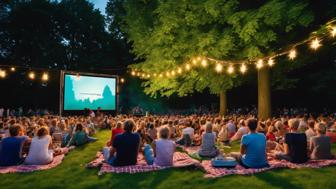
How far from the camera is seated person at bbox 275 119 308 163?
7539 millimetres

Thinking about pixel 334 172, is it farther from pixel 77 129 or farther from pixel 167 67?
pixel 167 67

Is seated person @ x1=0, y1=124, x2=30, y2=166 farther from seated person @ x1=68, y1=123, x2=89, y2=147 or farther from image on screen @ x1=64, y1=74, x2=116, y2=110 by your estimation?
image on screen @ x1=64, y1=74, x2=116, y2=110

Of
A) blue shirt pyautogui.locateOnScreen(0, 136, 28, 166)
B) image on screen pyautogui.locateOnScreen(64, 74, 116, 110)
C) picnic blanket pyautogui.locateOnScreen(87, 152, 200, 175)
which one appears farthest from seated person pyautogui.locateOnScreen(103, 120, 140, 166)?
image on screen pyautogui.locateOnScreen(64, 74, 116, 110)

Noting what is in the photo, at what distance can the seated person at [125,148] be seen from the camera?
293 inches

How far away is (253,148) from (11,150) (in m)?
6.02

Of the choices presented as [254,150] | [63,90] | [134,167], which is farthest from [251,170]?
[63,90]

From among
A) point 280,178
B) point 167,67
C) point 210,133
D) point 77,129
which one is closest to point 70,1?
point 167,67

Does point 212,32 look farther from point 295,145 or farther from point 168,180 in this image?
point 168,180

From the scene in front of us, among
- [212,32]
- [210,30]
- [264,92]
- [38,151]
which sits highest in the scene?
[210,30]

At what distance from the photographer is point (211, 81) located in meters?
18.6

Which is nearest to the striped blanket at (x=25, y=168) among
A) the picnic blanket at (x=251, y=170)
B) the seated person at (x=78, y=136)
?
the seated person at (x=78, y=136)

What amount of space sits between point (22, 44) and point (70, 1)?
346 inches

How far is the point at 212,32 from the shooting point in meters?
14.8

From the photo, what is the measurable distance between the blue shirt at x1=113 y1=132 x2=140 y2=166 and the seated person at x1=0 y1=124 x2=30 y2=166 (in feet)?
8.52
